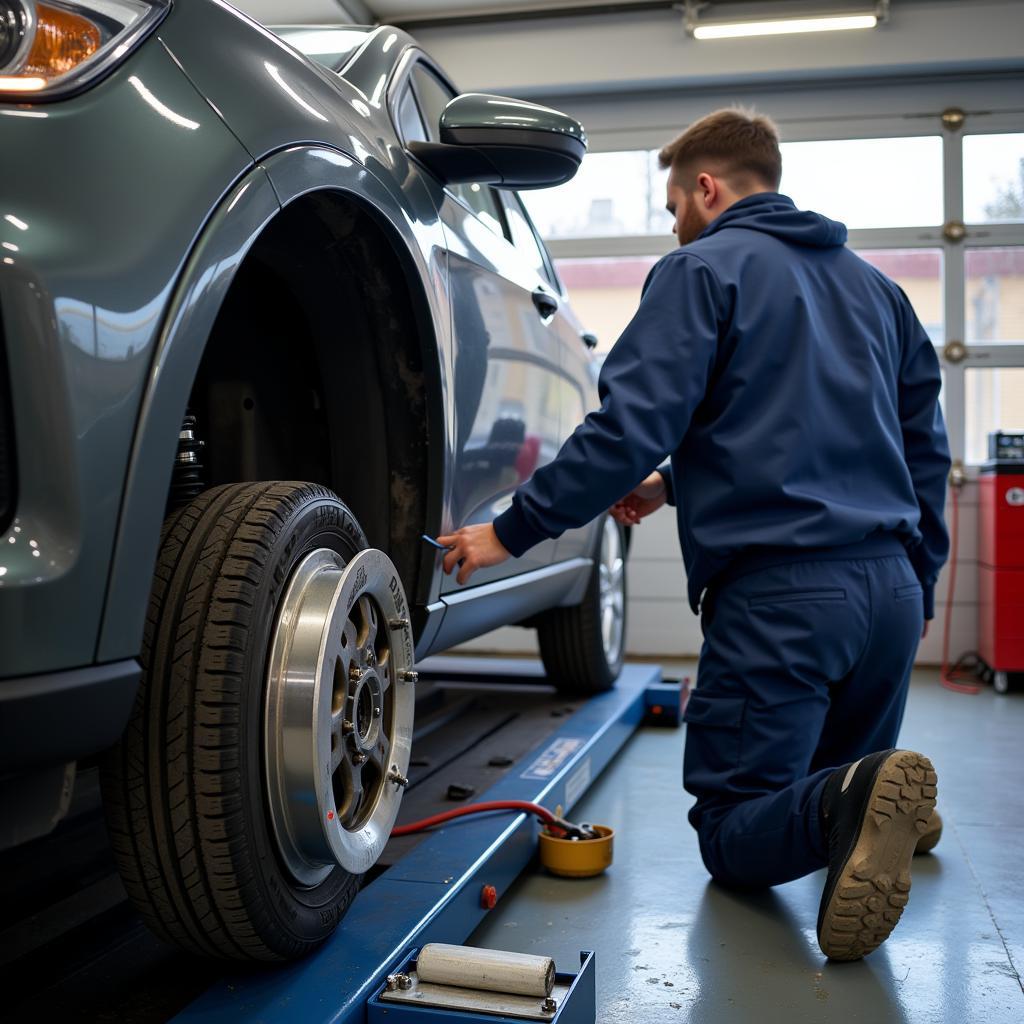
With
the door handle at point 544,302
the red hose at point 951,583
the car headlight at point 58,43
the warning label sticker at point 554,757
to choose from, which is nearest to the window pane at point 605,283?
the red hose at point 951,583

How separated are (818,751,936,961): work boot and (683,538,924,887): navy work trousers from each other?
145 millimetres

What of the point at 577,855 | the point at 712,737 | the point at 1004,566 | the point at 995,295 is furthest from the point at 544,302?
the point at 995,295

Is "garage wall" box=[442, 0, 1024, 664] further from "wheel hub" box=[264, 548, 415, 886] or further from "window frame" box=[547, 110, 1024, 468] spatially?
"wheel hub" box=[264, 548, 415, 886]

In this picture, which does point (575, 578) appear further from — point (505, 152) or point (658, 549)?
point (658, 549)

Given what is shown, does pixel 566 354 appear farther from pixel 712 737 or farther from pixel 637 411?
pixel 712 737

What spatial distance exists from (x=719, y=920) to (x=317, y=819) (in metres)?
0.96

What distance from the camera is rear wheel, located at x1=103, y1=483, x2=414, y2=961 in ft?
4.05

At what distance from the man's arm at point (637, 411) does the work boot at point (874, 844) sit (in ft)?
1.93

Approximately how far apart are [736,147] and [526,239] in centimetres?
101

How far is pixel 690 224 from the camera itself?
236 centimetres

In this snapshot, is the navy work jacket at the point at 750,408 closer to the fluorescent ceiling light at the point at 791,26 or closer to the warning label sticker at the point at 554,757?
the warning label sticker at the point at 554,757

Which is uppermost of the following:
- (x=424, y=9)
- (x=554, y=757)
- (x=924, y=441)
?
(x=424, y=9)

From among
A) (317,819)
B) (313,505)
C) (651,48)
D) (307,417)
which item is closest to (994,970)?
(317,819)

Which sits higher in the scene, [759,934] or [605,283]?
[605,283]
